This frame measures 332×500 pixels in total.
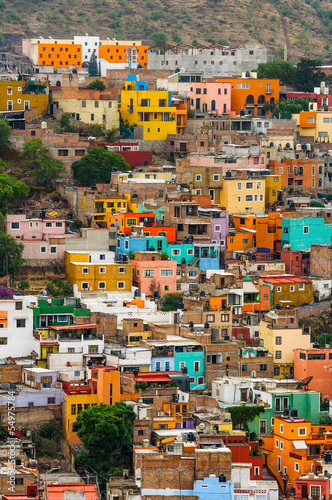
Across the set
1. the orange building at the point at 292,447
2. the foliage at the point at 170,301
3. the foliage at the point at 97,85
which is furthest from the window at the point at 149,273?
the foliage at the point at 97,85

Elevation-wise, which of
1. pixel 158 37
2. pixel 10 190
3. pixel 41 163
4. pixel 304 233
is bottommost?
pixel 304 233

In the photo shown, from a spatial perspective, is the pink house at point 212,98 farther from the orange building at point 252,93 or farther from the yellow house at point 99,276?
the yellow house at point 99,276

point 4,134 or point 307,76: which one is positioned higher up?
point 307,76

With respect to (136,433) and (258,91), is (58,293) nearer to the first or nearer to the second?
(136,433)

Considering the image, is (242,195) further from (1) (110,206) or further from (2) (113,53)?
(2) (113,53)

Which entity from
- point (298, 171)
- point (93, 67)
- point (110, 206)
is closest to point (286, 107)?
point (298, 171)

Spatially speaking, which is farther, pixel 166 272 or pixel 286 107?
pixel 286 107
